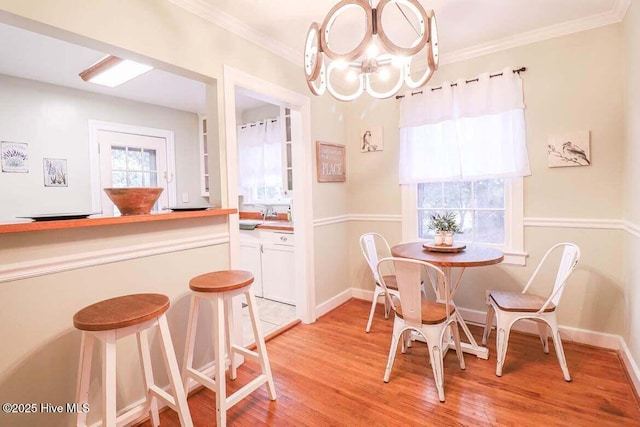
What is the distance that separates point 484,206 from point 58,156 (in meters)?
4.30

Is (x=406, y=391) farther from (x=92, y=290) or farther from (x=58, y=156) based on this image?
(x=58, y=156)

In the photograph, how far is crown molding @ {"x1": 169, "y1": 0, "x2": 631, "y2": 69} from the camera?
1.99 meters

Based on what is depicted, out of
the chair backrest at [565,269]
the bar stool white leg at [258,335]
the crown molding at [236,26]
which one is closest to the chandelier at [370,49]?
the crown molding at [236,26]

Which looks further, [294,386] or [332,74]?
[332,74]

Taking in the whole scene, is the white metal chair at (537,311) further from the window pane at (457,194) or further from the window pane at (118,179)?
the window pane at (118,179)

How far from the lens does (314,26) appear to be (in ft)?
4.97

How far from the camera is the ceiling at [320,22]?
2049 millimetres

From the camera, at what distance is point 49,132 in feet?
10.3

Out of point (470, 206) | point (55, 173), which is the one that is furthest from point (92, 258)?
point (470, 206)

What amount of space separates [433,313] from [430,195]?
1457mm

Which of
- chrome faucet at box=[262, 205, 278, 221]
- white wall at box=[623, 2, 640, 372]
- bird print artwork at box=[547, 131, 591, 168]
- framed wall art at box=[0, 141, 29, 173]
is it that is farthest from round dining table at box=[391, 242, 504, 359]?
framed wall art at box=[0, 141, 29, 173]

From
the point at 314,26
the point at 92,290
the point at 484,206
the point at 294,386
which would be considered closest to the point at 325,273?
the point at 294,386

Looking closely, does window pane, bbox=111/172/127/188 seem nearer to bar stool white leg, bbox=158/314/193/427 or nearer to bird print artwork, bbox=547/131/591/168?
bar stool white leg, bbox=158/314/193/427

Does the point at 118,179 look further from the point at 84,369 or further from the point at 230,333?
the point at 84,369
